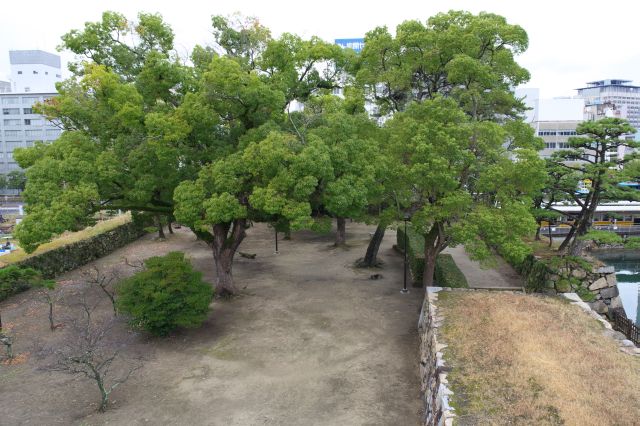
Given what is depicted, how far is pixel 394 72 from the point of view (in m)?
18.7

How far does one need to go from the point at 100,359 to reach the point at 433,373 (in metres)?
9.61

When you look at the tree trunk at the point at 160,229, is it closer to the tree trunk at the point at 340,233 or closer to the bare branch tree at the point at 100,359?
the tree trunk at the point at 340,233

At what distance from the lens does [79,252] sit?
23609 millimetres

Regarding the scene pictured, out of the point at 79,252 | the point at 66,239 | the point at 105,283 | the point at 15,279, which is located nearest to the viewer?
the point at 15,279

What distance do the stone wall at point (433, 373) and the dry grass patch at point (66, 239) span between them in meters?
16.2

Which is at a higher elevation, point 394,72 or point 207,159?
point 394,72

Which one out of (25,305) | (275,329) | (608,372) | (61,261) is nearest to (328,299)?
(275,329)

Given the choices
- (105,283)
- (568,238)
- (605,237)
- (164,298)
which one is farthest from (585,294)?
(105,283)

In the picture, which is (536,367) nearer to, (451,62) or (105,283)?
(451,62)

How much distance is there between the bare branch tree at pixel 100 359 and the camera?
36.5ft

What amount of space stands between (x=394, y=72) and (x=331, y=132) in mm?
5238

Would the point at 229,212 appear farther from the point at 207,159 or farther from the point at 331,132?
the point at 331,132

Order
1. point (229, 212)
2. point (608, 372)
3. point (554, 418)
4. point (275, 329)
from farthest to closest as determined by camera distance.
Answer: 1. point (275, 329)
2. point (229, 212)
3. point (608, 372)
4. point (554, 418)

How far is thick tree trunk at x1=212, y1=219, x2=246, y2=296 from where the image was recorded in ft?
59.8
